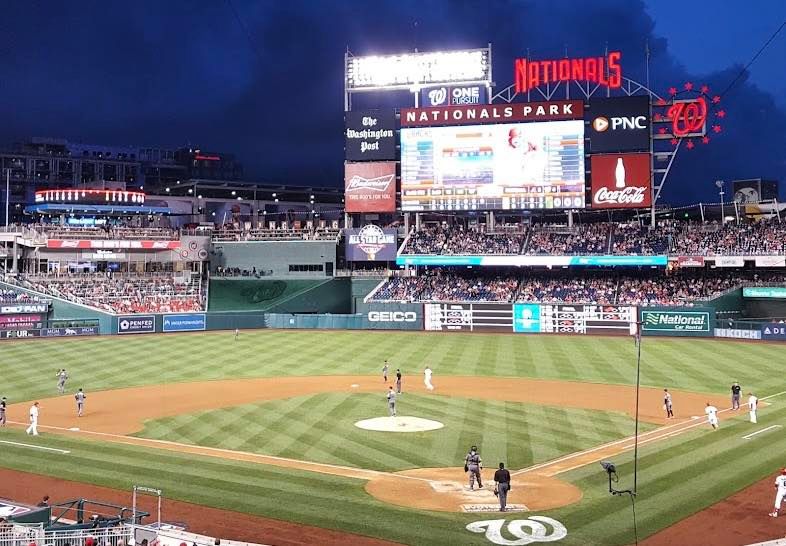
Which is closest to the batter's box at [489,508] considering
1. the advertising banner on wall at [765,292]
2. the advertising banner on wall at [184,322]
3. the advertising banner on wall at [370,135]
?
the advertising banner on wall at [765,292]

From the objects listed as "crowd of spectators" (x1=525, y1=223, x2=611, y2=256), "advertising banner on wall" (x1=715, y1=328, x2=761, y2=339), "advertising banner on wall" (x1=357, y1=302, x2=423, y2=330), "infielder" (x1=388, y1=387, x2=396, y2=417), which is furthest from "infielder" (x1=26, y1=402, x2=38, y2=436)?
"advertising banner on wall" (x1=715, y1=328, x2=761, y2=339)

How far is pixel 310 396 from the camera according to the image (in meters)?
37.4

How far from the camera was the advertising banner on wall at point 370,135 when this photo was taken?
7156 cm

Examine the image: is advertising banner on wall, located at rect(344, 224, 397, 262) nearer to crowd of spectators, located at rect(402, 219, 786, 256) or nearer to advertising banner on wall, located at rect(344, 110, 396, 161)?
crowd of spectators, located at rect(402, 219, 786, 256)

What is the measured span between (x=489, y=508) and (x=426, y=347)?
119 ft

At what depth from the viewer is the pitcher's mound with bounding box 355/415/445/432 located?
2977 cm

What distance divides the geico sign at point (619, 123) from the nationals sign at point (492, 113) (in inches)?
72.3

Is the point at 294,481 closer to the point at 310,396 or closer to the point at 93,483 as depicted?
the point at 93,483

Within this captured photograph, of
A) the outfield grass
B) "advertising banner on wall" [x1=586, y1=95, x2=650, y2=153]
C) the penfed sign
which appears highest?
"advertising banner on wall" [x1=586, y1=95, x2=650, y2=153]

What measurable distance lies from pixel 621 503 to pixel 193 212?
98.2 meters

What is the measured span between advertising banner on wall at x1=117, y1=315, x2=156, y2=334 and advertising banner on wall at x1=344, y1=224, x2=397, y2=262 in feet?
65.9

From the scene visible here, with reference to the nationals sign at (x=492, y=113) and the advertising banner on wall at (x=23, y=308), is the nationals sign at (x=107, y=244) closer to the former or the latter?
the advertising banner on wall at (x=23, y=308)

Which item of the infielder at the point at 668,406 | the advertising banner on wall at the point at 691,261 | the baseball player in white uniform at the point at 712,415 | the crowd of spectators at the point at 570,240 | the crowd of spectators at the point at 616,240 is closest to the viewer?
the baseball player in white uniform at the point at 712,415

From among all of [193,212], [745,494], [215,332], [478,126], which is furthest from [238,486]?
[193,212]
